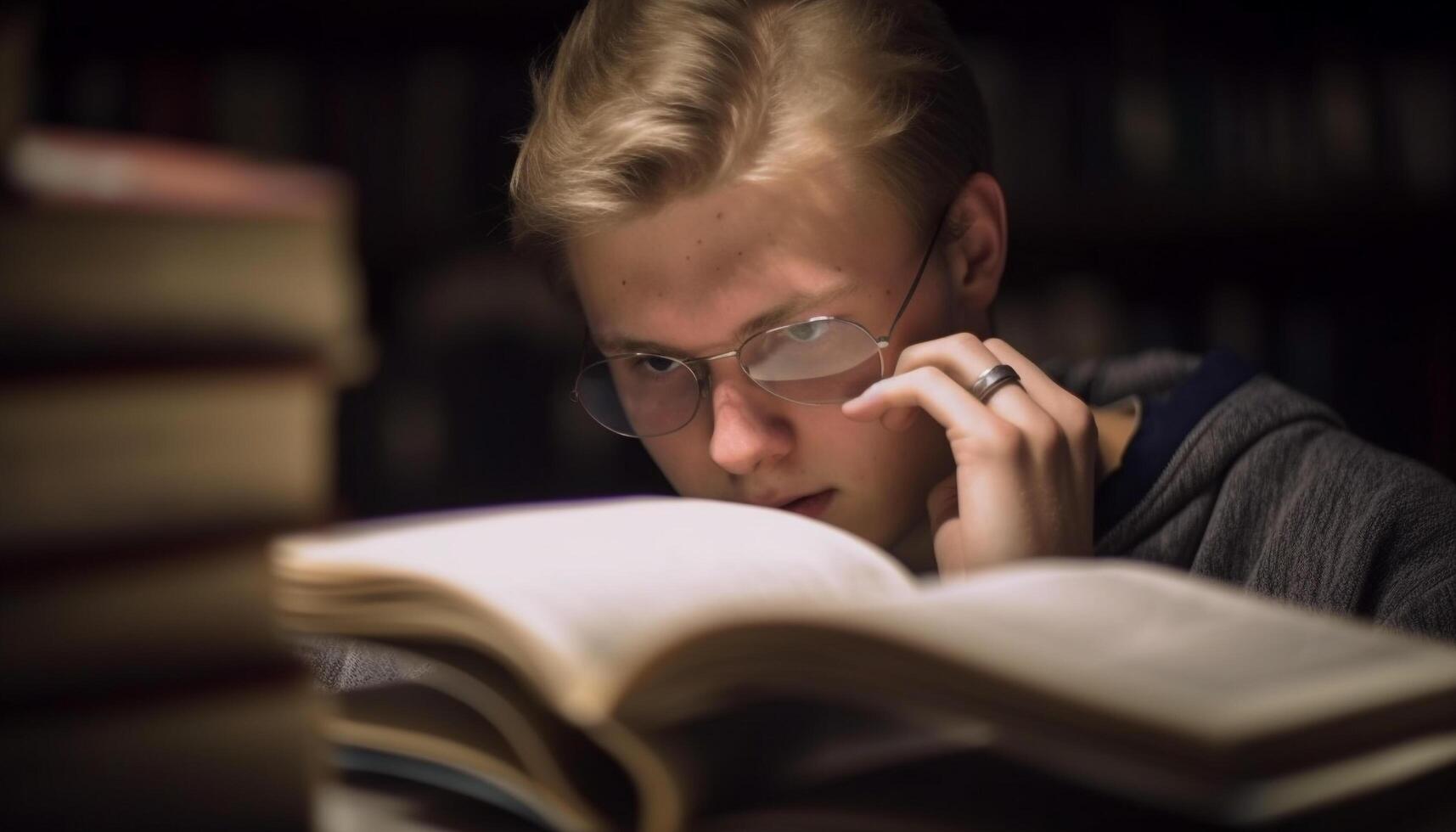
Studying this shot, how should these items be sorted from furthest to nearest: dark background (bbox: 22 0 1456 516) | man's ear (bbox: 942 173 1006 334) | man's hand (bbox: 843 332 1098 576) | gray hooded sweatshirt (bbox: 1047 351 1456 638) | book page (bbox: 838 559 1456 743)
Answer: dark background (bbox: 22 0 1456 516) → man's ear (bbox: 942 173 1006 334) → gray hooded sweatshirt (bbox: 1047 351 1456 638) → man's hand (bbox: 843 332 1098 576) → book page (bbox: 838 559 1456 743)

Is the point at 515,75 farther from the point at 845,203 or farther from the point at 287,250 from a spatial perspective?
the point at 287,250

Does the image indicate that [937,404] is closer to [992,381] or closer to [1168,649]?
[992,381]

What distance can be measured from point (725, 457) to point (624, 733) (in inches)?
21.6

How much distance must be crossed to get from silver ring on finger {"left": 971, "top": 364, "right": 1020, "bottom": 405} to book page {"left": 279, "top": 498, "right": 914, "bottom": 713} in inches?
12.5

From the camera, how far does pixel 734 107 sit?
1025 mm

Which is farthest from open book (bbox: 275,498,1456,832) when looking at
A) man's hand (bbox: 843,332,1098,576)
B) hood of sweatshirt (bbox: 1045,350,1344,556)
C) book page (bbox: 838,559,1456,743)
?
hood of sweatshirt (bbox: 1045,350,1344,556)

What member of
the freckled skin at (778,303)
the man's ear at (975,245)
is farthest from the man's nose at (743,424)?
the man's ear at (975,245)

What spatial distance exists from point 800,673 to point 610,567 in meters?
0.13

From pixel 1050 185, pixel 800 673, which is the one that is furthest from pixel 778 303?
pixel 1050 185

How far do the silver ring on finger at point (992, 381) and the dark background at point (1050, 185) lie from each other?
1069 millimetres

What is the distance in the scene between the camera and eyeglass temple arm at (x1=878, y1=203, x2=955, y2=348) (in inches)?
40.6

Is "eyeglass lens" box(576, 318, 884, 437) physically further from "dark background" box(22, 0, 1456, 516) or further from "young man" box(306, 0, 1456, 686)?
"dark background" box(22, 0, 1456, 516)

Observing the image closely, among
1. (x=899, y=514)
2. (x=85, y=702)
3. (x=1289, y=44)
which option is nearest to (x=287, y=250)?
(x=85, y=702)

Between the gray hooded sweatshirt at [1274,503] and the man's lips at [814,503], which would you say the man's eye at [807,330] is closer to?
the man's lips at [814,503]
